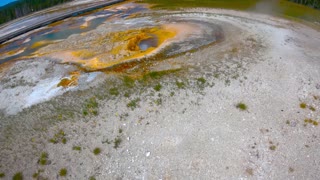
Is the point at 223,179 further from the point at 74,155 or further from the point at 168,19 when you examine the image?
the point at 168,19

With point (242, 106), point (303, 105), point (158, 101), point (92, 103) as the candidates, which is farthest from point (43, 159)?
point (303, 105)

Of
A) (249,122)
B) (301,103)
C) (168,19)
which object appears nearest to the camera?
(249,122)

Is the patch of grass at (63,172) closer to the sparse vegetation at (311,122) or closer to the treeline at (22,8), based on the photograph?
the sparse vegetation at (311,122)

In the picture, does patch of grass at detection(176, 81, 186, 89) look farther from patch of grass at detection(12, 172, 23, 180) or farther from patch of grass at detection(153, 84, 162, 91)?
patch of grass at detection(12, 172, 23, 180)

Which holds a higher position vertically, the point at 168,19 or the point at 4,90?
the point at 168,19

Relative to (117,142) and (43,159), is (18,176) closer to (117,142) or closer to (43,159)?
(43,159)

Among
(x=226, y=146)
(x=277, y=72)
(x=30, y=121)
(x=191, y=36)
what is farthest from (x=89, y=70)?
(x=277, y=72)
